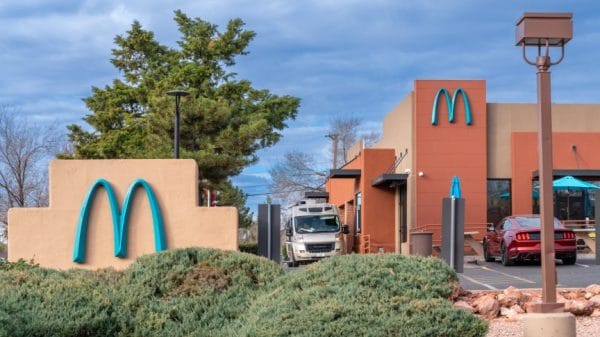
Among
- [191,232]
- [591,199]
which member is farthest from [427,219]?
[191,232]

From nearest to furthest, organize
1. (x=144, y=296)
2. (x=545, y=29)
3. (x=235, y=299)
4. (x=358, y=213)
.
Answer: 1. (x=235, y=299)
2. (x=144, y=296)
3. (x=545, y=29)
4. (x=358, y=213)

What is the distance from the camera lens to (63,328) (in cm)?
837

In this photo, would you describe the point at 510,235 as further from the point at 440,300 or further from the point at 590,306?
the point at 440,300

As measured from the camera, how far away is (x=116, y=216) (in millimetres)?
16766

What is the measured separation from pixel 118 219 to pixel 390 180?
17.9 m

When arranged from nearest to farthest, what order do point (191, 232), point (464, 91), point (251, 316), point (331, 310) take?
point (331, 310) < point (251, 316) < point (191, 232) < point (464, 91)

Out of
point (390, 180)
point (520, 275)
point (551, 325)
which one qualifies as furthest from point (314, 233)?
point (551, 325)

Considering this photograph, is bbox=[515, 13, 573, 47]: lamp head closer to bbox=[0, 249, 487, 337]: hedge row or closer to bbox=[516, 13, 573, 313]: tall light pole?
bbox=[516, 13, 573, 313]: tall light pole

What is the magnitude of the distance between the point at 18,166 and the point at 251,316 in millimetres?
37377

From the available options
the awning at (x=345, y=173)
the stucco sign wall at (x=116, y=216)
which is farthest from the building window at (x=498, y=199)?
the stucco sign wall at (x=116, y=216)

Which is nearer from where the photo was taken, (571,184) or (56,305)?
(56,305)

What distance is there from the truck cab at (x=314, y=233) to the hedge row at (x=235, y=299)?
21.7 metres

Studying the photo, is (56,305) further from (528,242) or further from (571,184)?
(571,184)

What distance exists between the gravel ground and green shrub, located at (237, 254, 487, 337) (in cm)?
174
